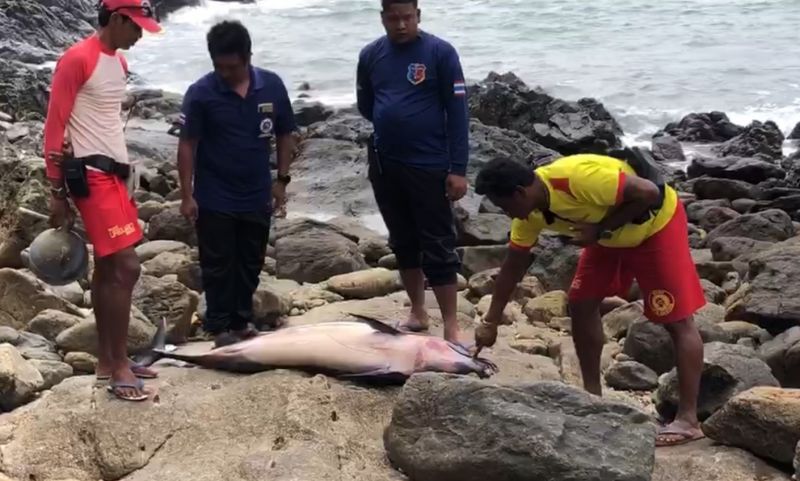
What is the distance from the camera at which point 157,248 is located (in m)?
8.84

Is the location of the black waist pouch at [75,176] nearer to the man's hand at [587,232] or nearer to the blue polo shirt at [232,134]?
the blue polo shirt at [232,134]

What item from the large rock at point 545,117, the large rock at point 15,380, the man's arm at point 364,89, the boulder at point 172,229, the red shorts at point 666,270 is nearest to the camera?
the red shorts at point 666,270

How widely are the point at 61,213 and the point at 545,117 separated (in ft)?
41.3

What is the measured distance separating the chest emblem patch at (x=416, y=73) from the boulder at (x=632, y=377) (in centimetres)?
205

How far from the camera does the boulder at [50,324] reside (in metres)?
6.42

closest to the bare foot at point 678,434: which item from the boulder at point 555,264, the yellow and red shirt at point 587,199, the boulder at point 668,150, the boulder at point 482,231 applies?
the yellow and red shirt at point 587,199

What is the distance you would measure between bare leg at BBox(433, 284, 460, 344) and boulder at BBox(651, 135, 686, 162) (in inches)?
479

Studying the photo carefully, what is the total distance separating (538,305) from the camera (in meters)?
8.07

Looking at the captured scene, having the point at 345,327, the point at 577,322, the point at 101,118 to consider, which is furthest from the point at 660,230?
the point at 101,118

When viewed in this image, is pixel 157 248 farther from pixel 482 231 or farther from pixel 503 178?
pixel 503 178

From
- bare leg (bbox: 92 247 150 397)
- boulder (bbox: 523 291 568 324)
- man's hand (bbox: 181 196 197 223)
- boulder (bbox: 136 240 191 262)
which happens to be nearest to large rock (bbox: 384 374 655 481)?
bare leg (bbox: 92 247 150 397)

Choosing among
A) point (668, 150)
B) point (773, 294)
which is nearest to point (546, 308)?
point (773, 294)

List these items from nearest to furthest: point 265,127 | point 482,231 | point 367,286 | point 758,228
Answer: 1. point 265,127
2. point 367,286
3. point 482,231
4. point 758,228

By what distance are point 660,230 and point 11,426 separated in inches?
118
